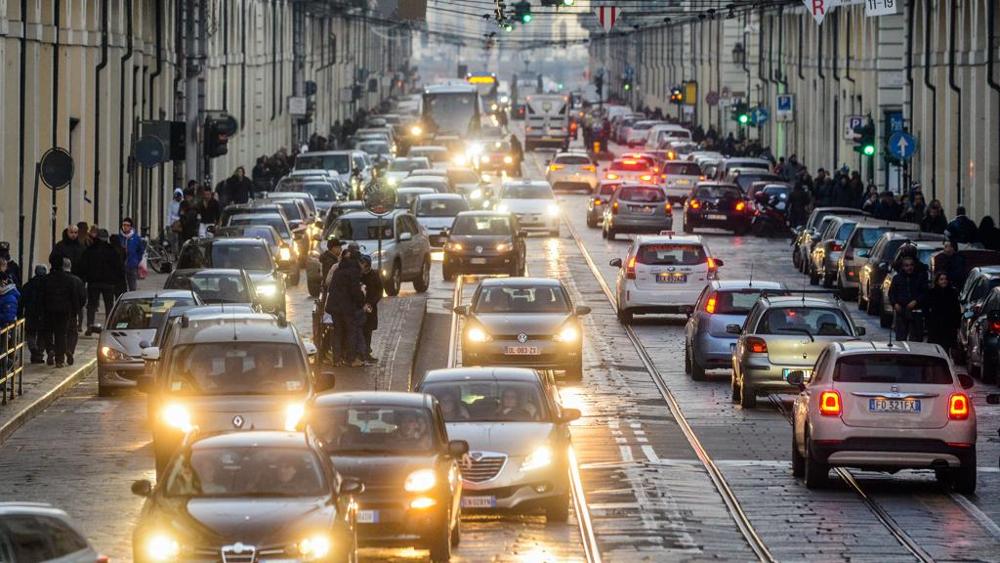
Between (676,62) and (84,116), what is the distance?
101339 millimetres

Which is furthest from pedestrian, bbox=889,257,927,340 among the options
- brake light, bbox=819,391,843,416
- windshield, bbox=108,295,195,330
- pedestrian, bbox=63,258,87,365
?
brake light, bbox=819,391,843,416

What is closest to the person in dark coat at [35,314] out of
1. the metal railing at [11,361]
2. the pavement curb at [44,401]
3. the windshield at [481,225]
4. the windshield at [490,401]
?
the pavement curb at [44,401]

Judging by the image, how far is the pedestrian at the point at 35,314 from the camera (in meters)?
32.7

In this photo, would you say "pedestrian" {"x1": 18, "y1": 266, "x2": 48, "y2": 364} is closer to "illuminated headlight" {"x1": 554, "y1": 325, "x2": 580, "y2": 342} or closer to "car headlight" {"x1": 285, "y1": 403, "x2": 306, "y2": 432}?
"illuminated headlight" {"x1": 554, "y1": 325, "x2": 580, "y2": 342}

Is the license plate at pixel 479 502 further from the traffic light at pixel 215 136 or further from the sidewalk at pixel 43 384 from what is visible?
the traffic light at pixel 215 136

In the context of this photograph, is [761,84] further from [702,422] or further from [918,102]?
[702,422]

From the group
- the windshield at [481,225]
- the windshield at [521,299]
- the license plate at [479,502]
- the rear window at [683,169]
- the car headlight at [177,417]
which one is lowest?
the license plate at [479,502]

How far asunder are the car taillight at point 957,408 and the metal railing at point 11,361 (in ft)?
39.2

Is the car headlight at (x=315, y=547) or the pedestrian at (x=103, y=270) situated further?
the pedestrian at (x=103, y=270)

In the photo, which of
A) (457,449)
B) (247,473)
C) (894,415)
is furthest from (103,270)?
(247,473)

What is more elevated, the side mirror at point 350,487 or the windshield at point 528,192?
the windshield at point 528,192

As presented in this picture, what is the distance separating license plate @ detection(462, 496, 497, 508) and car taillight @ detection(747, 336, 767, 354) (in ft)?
31.4

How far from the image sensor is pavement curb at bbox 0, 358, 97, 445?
2755 centimetres

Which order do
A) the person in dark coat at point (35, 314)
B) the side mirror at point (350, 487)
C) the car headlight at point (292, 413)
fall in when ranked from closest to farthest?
the side mirror at point (350, 487), the car headlight at point (292, 413), the person in dark coat at point (35, 314)
